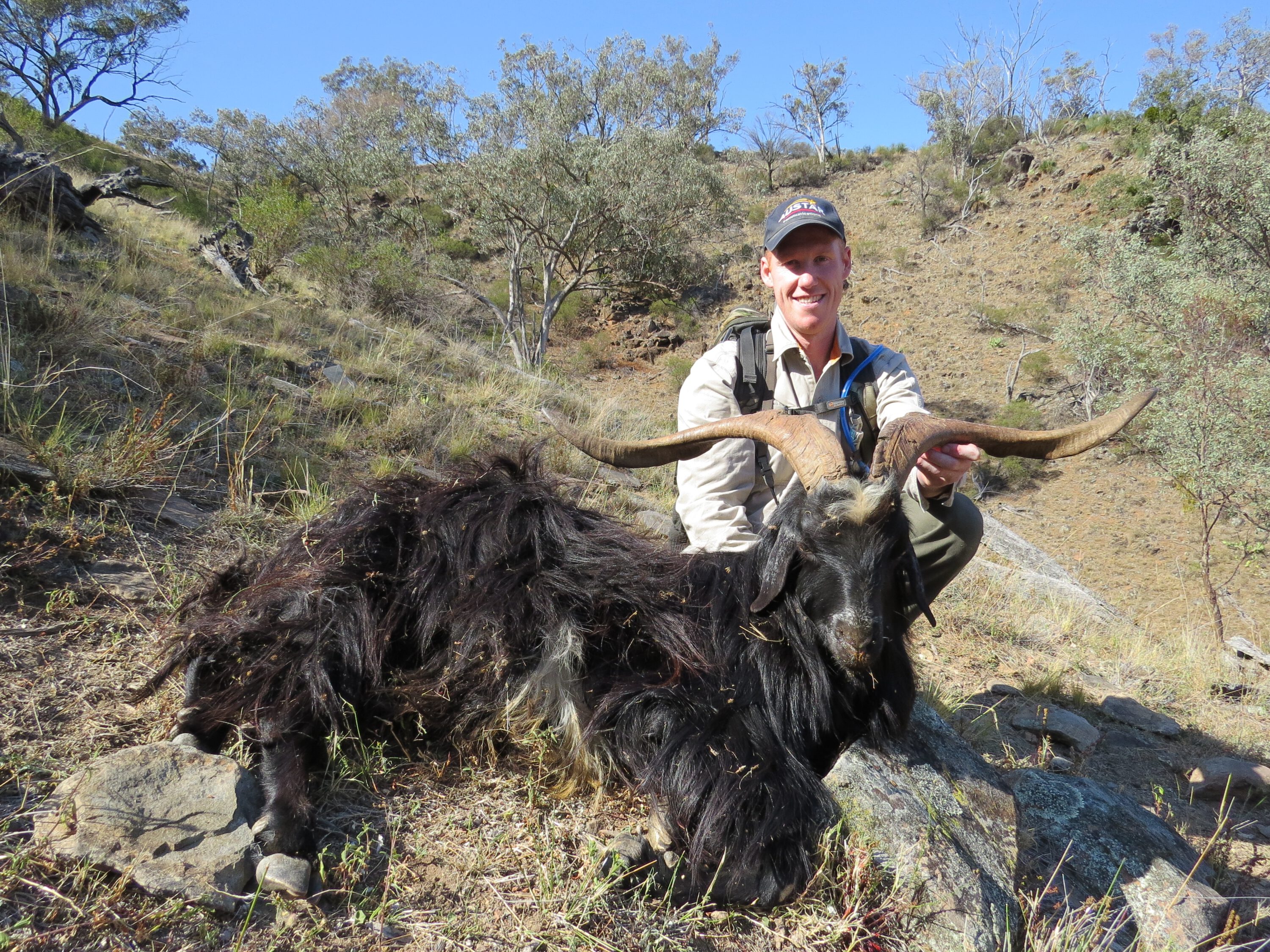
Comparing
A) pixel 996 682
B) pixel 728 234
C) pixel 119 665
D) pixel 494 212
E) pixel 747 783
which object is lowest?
pixel 996 682

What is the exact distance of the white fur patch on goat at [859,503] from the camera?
268cm

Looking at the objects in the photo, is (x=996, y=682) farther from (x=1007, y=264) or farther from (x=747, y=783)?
(x=1007, y=264)

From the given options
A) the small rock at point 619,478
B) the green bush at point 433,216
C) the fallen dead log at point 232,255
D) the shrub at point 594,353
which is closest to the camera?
the small rock at point 619,478

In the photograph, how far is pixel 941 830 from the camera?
2684mm

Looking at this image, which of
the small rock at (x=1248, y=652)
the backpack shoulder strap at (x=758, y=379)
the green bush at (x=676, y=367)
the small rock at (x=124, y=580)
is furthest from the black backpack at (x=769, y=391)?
the green bush at (x=676, y=367)

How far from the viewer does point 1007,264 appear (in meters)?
25.3

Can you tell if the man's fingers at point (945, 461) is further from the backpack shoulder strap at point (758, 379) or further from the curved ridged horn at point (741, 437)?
the backpack shoulder strap at point (758, 379)

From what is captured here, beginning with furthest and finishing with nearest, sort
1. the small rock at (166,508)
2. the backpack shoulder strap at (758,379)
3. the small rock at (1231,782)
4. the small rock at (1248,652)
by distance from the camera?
the small rock at (1248,652)
the small rock at (1231,782)
the small rock at (166,508)
the backpack shoulder strap at (758,379)

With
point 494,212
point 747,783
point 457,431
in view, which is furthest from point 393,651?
point 494,212

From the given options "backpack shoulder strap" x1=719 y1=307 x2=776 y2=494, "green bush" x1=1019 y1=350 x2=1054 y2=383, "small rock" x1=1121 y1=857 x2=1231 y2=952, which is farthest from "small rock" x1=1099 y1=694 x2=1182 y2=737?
"green bush" x1=1019 y1=350 x2=1054 y2=383

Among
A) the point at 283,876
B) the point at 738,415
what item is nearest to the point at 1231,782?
the point at 738,415

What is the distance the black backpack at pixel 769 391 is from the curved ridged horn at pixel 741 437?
0.66 m

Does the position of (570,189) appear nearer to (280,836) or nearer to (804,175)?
(280,836)

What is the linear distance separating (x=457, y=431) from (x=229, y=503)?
2.50 metres
